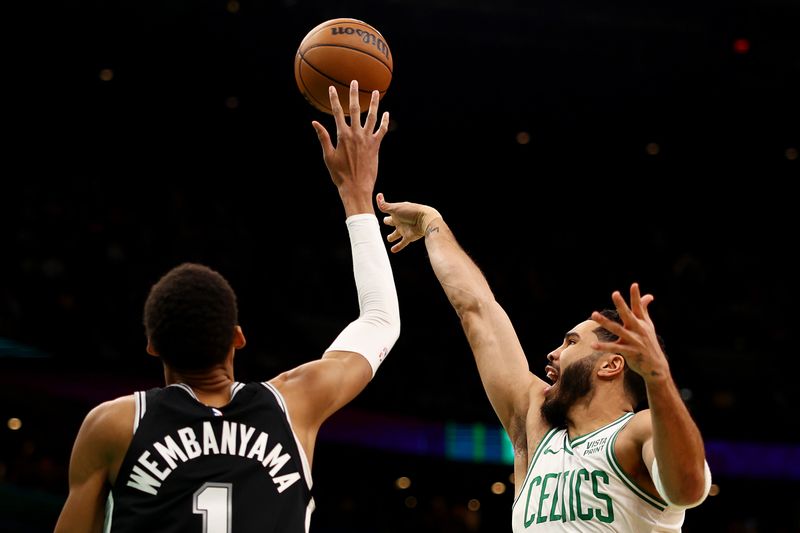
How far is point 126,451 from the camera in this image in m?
2.36

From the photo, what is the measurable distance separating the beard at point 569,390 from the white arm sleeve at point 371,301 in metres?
1.48

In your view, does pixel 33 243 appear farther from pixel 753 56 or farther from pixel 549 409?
pixel 753 56

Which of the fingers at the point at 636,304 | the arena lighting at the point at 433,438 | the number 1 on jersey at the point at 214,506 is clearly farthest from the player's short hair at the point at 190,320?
the arena lighting at the point at 433,438

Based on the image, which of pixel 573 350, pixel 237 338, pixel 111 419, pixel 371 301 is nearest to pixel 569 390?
pixel 573 350

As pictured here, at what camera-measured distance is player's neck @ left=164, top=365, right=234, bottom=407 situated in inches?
99.7

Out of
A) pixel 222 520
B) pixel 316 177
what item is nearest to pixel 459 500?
pixel 316 177

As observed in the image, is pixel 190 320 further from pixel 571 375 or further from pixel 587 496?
pixel 571 375

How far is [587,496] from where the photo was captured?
12.2ft

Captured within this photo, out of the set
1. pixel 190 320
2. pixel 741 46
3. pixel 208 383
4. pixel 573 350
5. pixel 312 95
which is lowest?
pixel 208 383

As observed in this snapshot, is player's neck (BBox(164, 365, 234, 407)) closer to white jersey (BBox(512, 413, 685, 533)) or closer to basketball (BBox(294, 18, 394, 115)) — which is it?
white jersey (BBox(512, 413, 685, 533))

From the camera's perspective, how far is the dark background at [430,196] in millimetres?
12047

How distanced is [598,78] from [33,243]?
8687mm

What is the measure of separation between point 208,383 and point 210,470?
25cm

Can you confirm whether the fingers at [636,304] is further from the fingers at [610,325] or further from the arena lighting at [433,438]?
the arena lighting at [433,438]
